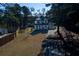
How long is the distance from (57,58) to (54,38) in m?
0.19

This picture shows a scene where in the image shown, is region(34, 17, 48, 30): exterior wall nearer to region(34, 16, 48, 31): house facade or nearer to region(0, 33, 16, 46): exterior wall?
region(34, 16, 48, 31): house facade

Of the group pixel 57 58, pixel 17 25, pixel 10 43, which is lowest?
pixel 57 58

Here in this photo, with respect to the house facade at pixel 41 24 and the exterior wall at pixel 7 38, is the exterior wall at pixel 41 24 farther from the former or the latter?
the exterior wall at pixel 7 38

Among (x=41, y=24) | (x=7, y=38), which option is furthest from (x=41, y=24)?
(x=7, y=38)

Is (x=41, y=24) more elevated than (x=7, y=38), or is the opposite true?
(x=41, y=24)

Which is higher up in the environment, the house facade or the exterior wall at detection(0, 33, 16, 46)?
the house facade

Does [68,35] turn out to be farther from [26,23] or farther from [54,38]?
[26,23]

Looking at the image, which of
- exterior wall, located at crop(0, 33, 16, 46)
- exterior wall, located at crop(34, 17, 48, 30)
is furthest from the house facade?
exterior wall, located at crop(0, 33, 16, 46)

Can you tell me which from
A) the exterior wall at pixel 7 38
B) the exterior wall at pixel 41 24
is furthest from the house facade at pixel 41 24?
the exterior wall at pixel 7 38

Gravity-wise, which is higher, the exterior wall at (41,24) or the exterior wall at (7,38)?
the exterior wall at (41,24)

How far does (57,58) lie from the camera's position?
7.97 ft

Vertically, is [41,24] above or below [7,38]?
above

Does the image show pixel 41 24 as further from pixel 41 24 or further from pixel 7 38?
pixel 7 38

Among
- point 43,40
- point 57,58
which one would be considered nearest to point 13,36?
point 43,40
